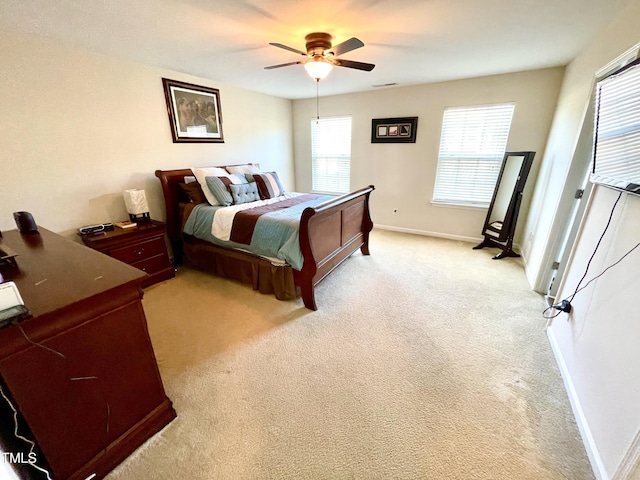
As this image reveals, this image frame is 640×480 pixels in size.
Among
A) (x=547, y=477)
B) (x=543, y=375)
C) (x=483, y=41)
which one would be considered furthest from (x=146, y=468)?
(x=483, y=41)

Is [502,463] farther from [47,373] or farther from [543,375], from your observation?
[47,373]

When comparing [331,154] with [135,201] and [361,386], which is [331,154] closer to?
[135,201]

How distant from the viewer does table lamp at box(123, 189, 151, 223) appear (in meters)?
2.77

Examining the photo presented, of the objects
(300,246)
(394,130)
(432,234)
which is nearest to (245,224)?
(300,246)

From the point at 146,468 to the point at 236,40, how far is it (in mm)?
2976

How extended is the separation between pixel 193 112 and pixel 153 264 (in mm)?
2011

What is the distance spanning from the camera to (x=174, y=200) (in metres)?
3.20

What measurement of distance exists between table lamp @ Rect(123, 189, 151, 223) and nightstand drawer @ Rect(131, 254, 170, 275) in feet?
1.52

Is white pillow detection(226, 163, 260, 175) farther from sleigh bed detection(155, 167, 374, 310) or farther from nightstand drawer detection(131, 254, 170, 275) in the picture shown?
nightstand drawer detection(131, 254, 170, 275)

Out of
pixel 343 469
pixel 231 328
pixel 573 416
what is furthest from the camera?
pixel 231 328

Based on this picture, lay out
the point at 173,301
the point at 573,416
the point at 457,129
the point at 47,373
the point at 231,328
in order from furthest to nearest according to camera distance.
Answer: the point at 457,129 → the point at 173,301 → the point at 231,328 → the point at 573,416 → the point at 47,373

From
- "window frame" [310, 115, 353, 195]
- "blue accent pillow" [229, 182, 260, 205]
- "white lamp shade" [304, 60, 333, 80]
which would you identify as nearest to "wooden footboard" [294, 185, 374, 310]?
"white lamp shade" [304, 60, 333, 80]

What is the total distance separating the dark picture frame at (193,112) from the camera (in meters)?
3.14

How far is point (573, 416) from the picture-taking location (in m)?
1.45
